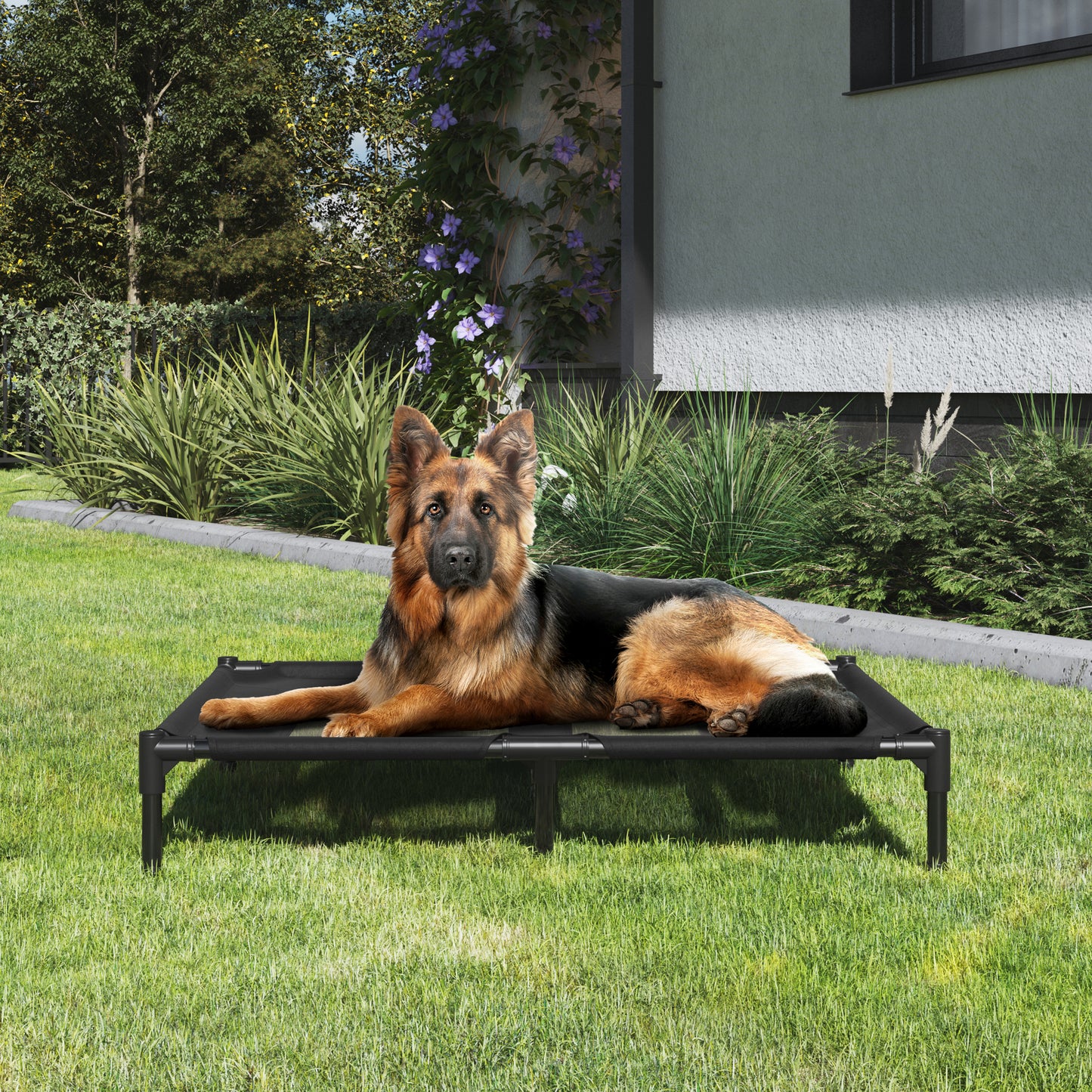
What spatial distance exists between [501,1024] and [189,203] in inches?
→ 1285

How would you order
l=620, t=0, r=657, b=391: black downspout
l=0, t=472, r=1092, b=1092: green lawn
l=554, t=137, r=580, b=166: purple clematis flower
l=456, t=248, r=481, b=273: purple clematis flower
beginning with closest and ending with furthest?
l=0, t=472, r=1092, b=1092: green lawn → l=620, t=0, r=657, b=391: black downspout → l=554, t=137, r=580, b=166: purple clematis flower → l=456, t=248, r=481, b=273: purple clematis flower

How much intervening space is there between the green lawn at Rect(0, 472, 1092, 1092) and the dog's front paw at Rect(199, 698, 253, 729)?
360mm

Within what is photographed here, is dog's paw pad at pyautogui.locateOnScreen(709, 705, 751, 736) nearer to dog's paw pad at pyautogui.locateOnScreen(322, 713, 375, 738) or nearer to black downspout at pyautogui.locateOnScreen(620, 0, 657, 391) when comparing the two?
dog's paw pad at pyautogui.locateOnScreen(322, 713, 375, 738)

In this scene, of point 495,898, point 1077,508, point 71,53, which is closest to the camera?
point 495,898

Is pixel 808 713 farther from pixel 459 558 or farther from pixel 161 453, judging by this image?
pixel 161 453

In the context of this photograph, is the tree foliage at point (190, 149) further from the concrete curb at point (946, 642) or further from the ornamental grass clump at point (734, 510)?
the concrete curb at point (946, 642)

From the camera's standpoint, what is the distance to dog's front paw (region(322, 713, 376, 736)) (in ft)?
11.3

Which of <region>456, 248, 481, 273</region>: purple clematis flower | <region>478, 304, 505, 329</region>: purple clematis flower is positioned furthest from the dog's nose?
<region>456, 248, 481, 273</region>: purple clematis flower

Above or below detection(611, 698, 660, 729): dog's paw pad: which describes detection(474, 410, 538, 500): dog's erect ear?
above

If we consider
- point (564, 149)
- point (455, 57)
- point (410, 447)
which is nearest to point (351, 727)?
point (410, 447)

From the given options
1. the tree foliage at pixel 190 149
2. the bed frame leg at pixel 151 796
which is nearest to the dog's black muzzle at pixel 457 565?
the bed frame leg at pixel 151 796

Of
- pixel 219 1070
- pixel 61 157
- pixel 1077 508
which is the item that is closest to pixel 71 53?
pixel 61 157

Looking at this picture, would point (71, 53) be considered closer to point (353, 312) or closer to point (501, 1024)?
point (353, 312)

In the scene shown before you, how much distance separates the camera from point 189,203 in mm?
32344
